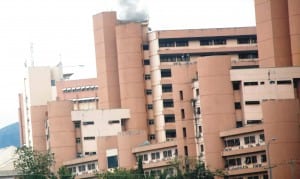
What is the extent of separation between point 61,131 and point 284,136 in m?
55.3

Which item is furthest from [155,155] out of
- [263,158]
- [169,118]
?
[263,158]

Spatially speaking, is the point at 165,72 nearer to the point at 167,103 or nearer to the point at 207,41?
the point at 167,103

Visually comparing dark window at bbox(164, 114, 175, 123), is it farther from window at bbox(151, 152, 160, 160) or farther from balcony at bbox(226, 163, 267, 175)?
balcony at bbox(226, 163, 267, 175)

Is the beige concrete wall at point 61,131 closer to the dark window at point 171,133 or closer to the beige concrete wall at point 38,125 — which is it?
the beige concrete wall at point 38,125

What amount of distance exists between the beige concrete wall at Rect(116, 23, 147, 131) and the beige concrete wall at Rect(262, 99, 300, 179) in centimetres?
4799

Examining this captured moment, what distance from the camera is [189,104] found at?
14875 cm

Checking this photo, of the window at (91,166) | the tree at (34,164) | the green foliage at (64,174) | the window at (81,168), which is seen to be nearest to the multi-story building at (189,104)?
the window at (81,168)

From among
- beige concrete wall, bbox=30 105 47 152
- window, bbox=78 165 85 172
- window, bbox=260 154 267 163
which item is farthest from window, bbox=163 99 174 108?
window, bbox=260 154 267 163

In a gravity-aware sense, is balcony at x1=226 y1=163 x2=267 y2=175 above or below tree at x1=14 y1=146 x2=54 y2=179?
below

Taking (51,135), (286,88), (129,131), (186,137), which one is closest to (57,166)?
(51,135)

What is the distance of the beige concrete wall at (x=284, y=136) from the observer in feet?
426

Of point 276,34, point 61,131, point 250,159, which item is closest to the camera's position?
point 250,159

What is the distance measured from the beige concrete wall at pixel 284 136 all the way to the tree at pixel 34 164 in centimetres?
4337

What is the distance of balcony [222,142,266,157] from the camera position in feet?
447
